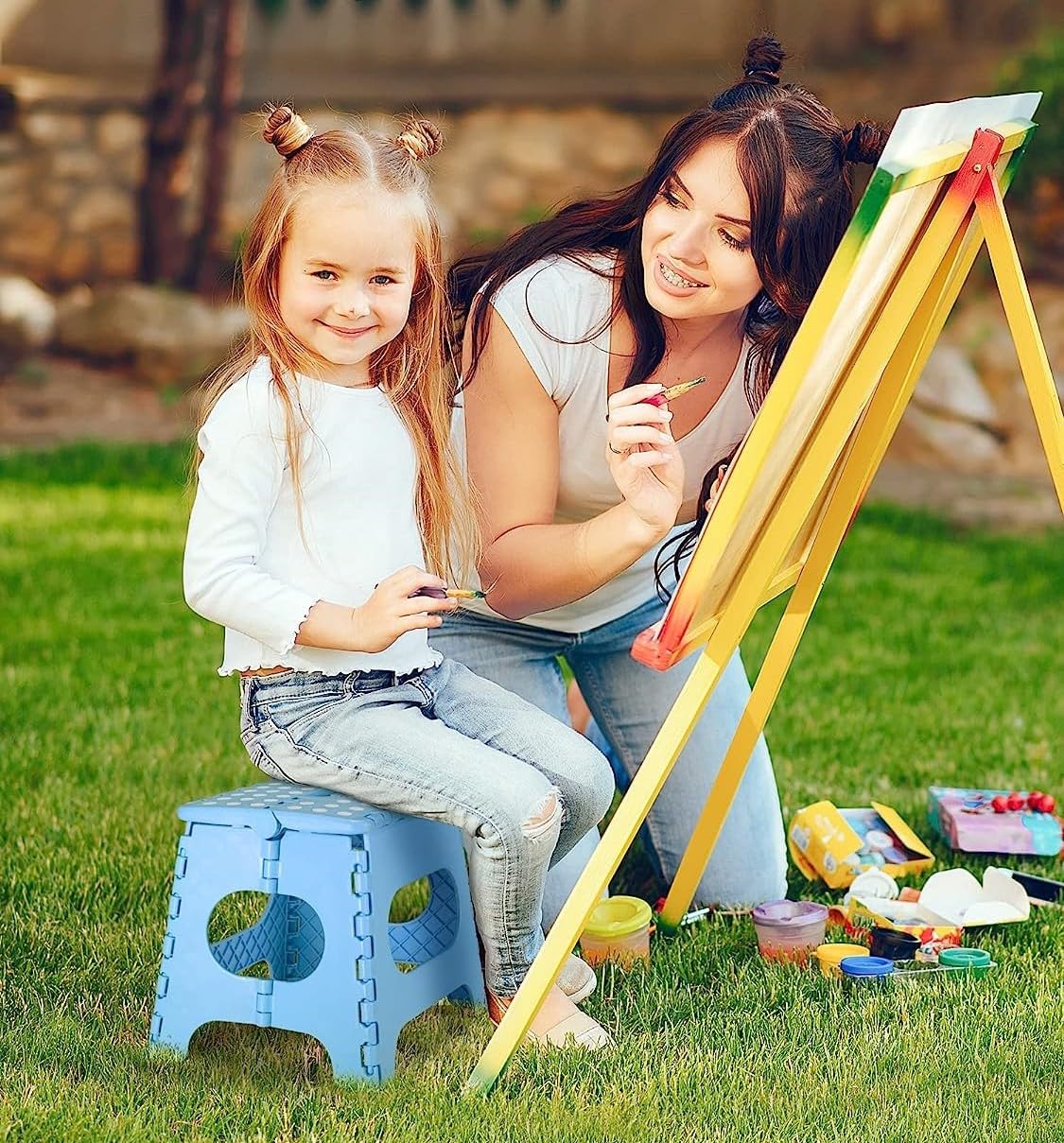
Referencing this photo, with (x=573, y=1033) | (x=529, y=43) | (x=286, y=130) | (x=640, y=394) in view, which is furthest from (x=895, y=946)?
(x=529, y=43)

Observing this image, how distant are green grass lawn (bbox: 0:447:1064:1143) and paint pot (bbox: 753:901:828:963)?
0.06 metres

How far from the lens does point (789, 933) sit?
2451 mm

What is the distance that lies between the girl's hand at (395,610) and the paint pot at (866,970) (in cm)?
84

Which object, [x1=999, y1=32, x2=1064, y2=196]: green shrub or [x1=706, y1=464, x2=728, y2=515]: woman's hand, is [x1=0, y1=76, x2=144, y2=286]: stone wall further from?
[x1=706, y1=464, x2=728, y2=515]: woman's hand

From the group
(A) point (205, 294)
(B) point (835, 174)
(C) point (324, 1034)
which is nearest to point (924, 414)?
(A) point (205, 294)

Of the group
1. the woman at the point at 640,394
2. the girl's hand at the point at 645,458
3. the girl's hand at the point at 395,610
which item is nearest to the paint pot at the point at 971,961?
the woman at the point at 640,394

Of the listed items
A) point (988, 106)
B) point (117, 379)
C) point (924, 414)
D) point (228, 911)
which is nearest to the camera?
point (988, 106)

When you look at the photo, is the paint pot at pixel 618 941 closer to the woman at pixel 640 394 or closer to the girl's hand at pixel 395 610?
the woman at pixel 640 394

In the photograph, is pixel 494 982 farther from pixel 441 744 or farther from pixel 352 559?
pixel 352 559

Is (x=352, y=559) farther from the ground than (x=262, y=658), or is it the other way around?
(x=352, y=559)

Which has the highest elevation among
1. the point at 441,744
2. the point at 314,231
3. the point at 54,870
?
the point at 314,231

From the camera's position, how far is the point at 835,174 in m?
2.20

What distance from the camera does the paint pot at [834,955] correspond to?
239cm

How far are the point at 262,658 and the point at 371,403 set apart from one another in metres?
0.36
